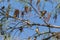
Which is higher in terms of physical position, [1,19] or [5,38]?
[1,19]

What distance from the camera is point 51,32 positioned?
3811 millimetres

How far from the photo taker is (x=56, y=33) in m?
3.73

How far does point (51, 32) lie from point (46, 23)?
0.17 meters

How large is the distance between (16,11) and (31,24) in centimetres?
31

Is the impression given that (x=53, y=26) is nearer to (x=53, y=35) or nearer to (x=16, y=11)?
(x=53, y=35)

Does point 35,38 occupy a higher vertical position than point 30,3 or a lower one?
lower

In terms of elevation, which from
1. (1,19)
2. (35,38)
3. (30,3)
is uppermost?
(30,3)

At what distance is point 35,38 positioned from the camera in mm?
3807

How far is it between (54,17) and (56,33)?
0.78 feet

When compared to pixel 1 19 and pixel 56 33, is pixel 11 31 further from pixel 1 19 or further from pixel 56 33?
pixel 56 33

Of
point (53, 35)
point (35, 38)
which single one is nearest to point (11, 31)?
point (35, 38)

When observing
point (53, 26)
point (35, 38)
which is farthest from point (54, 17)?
point (35, 38)

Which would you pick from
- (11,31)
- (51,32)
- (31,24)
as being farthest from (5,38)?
(51,32)

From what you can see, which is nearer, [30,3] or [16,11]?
[16,11]
